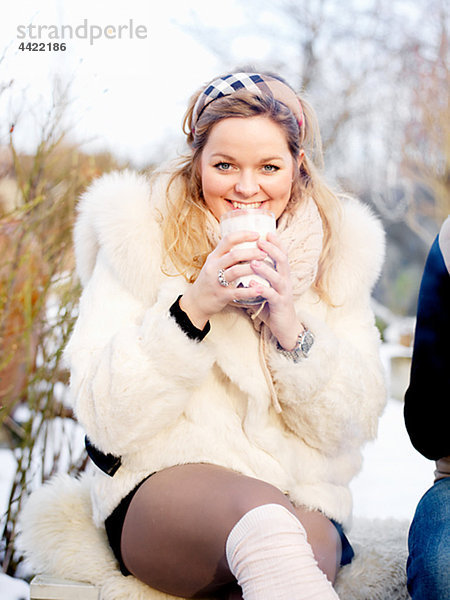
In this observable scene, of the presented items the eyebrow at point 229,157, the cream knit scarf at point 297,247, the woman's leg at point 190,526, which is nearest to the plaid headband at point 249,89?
the eyebrow at point 229,157

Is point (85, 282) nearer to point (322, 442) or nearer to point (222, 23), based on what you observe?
point (322, 442)

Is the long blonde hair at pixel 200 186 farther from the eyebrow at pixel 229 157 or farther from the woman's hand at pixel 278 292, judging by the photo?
the woman's hand at pixel 278 292

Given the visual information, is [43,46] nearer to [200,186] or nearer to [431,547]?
[200,186]

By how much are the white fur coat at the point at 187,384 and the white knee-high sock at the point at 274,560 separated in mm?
283

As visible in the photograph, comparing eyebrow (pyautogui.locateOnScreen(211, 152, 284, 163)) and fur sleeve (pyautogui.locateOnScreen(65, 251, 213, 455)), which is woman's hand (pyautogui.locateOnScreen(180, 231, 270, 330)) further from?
eyebrow (pyautogui.locateOnScreen(211, 152, 284, 163))

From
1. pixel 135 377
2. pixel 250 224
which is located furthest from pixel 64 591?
pixel 250 224

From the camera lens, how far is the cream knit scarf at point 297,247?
1486 mm

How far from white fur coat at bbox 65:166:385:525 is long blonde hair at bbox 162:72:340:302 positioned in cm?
6

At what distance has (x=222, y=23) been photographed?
395 inches

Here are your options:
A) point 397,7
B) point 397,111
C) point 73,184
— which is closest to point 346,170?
point 397,111

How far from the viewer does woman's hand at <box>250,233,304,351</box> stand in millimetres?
1279

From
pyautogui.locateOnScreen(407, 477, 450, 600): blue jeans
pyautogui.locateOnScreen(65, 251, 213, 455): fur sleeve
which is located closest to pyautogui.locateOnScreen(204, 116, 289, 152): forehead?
pyautogui.locateOnScreen(65, 251, 213, 455): fur sleeve

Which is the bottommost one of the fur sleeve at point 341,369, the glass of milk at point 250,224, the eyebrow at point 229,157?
the fur sleeve at point 341,369

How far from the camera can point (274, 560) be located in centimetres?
109
